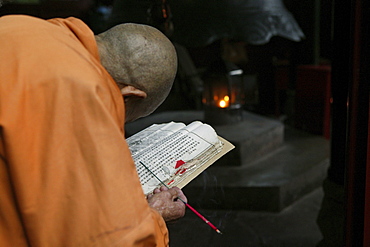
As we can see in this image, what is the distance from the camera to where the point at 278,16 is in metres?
2.40

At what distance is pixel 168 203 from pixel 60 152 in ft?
1.05

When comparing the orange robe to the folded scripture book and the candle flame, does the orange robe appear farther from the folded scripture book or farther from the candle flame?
the candle flame

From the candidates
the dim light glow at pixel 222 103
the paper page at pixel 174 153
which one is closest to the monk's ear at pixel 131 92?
the paper page at pixel 174 153

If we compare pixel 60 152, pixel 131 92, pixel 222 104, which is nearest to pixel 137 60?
pixel 131 92

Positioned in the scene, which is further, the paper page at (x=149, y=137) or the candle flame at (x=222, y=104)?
the candle flame at (x=222, y=104)

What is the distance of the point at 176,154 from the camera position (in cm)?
107

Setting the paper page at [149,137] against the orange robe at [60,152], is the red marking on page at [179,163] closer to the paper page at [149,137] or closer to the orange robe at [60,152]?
the paper page at [149,137]

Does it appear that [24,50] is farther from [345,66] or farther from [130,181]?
[345,66]

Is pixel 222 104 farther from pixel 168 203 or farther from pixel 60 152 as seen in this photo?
pixel 60 152

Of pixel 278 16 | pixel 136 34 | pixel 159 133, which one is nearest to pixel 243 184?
pixel 278 16

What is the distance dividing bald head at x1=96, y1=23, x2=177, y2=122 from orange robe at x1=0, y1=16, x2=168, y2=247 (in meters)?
0.11

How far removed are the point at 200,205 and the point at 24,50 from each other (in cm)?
147

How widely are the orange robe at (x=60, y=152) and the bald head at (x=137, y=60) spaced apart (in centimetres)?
11

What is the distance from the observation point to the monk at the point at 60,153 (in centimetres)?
72
